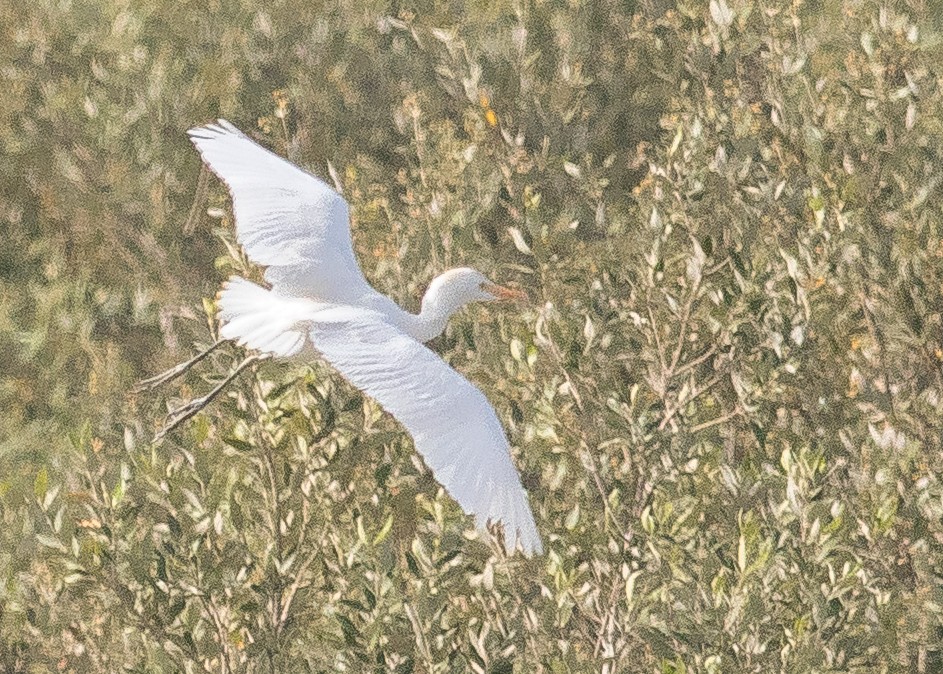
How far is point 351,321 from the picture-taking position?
14.5 feet

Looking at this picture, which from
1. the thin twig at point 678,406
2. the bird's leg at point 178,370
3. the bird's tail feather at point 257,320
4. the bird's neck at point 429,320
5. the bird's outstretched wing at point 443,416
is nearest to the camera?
the bird's outstretched wing at point 443,416

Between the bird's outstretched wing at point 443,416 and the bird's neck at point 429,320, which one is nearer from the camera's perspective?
the bird's outstretched wing at point 443,416

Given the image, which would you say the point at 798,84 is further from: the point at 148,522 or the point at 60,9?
the point at 60,9

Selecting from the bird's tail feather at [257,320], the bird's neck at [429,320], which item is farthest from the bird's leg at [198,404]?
the bird's neck at [429,320]

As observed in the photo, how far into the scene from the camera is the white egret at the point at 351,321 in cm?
382

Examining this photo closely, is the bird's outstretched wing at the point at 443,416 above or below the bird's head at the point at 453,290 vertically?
above

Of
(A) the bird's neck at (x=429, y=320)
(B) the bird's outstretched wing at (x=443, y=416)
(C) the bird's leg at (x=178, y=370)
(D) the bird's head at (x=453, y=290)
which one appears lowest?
(C) the bird's leg at (x=178, y=370)

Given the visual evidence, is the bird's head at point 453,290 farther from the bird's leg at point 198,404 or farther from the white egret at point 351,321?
the bird's leg at point 198,404

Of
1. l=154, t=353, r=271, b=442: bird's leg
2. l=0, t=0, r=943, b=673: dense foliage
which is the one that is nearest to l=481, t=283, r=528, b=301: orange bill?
l=0, t=0, r=943, b=673: dense foliage

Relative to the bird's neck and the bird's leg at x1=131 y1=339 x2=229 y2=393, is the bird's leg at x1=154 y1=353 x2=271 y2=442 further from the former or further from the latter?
the bird's neck

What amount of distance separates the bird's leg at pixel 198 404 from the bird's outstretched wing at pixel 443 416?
0.60 ft

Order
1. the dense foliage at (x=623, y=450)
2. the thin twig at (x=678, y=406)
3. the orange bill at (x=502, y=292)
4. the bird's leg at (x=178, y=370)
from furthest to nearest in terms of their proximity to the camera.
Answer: the orange bill at (x=502, y=292)
the bird's leg at (x=178, y=370)
the thin twig at (x=678, y=406)
the dense foliage at (x=623, y=450)

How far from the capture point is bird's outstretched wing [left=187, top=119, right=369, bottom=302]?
4793mm

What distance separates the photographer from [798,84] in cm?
567
